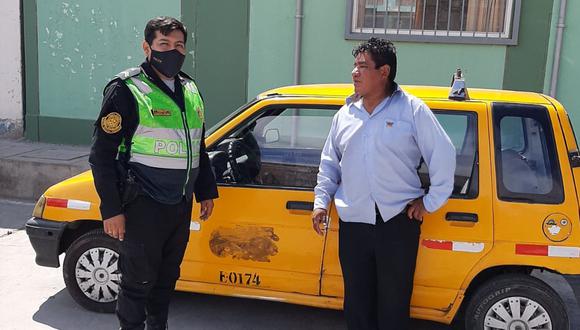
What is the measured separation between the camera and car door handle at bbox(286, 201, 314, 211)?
3.59 m

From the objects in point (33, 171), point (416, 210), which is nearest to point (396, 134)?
A: point (416, 210)

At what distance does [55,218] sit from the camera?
4027 millimetres

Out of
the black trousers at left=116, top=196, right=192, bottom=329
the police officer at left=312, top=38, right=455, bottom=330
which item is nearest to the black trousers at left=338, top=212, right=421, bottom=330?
Answer: the police officer at left=312, top=38, right=455, bottom=330

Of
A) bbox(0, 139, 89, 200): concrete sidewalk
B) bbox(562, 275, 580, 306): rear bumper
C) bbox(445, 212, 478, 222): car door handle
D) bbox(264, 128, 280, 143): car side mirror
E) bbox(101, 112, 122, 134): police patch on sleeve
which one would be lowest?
bbox(0, 139, 89, 200): concrete sidewalk

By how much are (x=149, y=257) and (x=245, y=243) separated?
2.59ft

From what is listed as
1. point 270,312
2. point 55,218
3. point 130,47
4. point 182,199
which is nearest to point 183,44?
point 182,199

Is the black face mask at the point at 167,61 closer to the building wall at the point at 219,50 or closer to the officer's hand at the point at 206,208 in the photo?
the officer's hand at the point at 206,208

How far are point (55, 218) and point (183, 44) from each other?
1.72m

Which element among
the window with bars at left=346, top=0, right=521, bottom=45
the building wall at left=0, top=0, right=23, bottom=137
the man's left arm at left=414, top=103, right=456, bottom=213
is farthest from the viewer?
the building wall at left=0, top=0, right=23, bottom=137

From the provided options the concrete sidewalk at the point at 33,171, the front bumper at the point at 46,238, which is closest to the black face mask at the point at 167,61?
the front bumper at the point at 46,238

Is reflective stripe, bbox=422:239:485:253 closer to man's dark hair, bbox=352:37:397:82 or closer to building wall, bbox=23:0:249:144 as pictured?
man's dark hair, bbox=352:37:397:82

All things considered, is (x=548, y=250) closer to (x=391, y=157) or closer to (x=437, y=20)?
(x=391, y=157)

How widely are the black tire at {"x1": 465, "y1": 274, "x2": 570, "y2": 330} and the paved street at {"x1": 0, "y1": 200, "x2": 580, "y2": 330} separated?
0.69 meters

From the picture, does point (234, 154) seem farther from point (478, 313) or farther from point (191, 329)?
point (478, 313)
